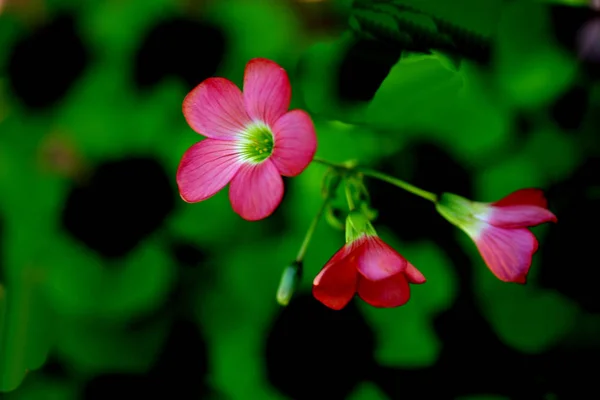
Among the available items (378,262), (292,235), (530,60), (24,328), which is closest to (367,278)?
(378,262)

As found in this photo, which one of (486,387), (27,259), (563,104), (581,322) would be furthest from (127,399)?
(563,104)

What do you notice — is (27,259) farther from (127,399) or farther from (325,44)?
(325,44)

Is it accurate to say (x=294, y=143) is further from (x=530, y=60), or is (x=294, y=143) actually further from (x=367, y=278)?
(x=530, y=60)

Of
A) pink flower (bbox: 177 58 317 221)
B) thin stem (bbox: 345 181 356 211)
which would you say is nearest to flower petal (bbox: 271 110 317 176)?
pink flower (bbox: 177 58 317 221)

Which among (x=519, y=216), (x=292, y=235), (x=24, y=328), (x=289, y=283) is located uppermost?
(x=519, y=216)

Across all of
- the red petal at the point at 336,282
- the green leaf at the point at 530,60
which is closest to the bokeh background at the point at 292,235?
the green leaf at the point at 530,60

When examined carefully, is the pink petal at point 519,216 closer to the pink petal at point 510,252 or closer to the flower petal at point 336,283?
the pink petal at point 510,252
